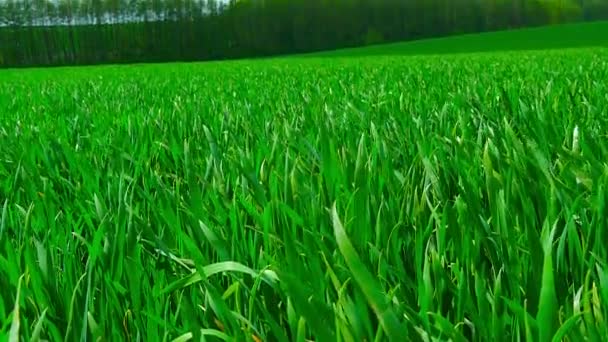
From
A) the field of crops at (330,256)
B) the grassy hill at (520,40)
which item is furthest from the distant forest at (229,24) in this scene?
the field of crops at (330,256)

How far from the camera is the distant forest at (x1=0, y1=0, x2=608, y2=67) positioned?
222ft

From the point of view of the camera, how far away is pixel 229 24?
71500 mm

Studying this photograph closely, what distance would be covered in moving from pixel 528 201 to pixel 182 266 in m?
0.46

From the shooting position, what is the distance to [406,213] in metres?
1.00

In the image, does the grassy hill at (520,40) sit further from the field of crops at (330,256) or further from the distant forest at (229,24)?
the field of crops at (330,256)

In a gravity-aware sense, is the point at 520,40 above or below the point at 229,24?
below

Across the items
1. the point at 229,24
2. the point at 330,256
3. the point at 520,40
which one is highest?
the point at 229,24

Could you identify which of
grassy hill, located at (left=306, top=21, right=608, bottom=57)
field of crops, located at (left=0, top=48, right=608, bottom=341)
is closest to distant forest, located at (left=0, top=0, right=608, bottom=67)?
grassy hill, located at (left=306, top=21, right=608, bottom=57)

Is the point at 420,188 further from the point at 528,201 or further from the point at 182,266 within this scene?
the point at 182,266

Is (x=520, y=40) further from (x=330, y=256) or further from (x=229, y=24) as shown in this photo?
(x=330, y=256)

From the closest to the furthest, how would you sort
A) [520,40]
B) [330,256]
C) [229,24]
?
[330,256], [520,40], [229,24]

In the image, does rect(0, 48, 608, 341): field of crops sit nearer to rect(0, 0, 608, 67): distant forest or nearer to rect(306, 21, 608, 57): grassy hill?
rect(306, 21, 608, 57): grassy hill

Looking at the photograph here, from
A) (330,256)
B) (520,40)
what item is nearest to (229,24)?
(520,40)

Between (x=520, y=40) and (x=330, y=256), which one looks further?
(x=520, y=40)
